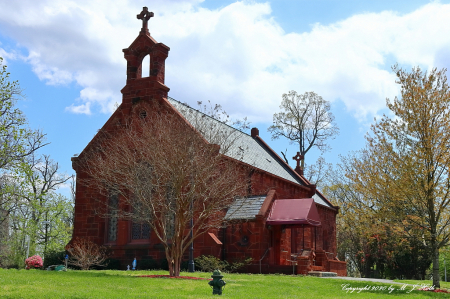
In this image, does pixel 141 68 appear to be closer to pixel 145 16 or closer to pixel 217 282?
pixel 145 16

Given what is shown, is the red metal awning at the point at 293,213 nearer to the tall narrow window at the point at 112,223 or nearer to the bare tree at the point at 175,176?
the bare tree at the point at 175,176

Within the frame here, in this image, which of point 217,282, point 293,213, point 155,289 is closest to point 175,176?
point 155,289

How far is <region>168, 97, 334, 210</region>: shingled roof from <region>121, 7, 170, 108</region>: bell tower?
133 cm

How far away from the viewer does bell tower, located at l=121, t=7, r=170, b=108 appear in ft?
90.4

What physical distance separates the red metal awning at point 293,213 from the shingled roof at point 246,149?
2850mm

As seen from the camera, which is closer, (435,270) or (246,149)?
(435,270)

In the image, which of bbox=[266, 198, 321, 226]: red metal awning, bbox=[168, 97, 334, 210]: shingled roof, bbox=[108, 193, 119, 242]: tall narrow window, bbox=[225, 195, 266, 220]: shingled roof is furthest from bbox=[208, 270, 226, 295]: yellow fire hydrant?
bbox=[108, 193, 119, 242]: tall narrow window

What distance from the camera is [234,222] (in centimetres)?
2472

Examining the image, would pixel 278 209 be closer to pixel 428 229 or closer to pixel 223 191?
pixel 223 191

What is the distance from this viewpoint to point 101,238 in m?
27.4

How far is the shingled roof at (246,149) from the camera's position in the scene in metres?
25.2

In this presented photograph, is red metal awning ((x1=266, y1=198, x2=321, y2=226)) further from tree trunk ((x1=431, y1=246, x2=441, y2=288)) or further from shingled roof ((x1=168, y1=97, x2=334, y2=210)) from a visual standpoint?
tree trunk ((x1=431, y1=246, x2=441, y2=288))

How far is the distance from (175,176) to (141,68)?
11.7 metres

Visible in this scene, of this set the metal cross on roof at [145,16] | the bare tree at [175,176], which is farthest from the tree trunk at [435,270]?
the metal cross on roof at [145,16]
